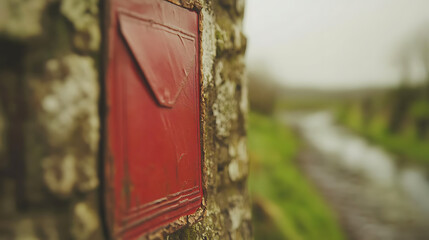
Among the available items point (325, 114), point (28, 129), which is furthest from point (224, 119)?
point (325, 114)

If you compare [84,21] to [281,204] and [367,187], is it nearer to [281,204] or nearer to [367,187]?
[281,204]

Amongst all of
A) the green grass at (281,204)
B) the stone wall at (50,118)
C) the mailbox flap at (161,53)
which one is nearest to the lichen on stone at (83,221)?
the stone wall at (50,118)

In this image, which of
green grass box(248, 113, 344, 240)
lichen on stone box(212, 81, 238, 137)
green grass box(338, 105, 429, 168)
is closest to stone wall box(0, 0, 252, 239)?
lichen on stone box(212, 81, 238, 137)

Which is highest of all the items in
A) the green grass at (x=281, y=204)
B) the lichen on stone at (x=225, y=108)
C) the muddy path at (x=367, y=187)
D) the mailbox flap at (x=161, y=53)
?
the mailbox flap at (x=161, y=53)

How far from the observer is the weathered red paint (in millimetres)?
657

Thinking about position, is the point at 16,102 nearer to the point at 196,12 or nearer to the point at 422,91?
the point at 196,12

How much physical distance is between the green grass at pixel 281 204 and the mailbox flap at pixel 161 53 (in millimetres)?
2851

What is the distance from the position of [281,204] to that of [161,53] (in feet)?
13.3

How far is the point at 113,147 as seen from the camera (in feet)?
2.14

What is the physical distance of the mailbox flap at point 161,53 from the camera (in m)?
0.69

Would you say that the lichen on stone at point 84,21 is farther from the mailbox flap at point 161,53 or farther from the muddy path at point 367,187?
the muddy path at point 367,187

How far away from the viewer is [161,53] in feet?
2.52

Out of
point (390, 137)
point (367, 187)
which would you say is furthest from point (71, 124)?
point (390, 137)

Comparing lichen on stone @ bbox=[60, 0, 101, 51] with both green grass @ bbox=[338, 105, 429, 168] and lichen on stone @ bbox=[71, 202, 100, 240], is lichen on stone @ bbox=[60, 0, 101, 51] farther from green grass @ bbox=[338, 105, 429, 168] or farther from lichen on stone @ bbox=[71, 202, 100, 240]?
green grass @ bbox=[338, 105, 429, 168]
